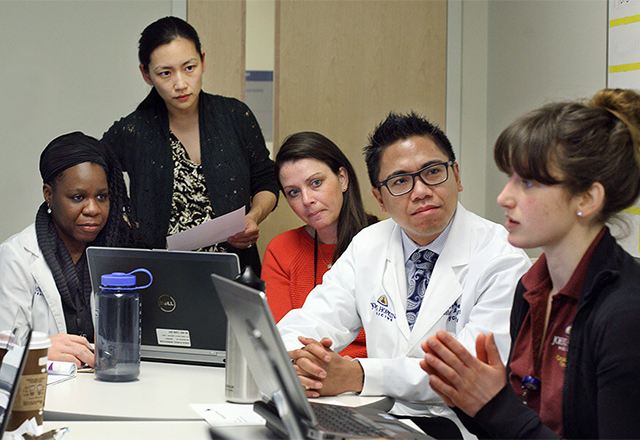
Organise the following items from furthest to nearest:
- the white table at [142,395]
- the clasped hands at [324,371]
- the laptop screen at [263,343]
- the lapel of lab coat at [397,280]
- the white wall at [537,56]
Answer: the white wall at [537,56], the lapel of lab coat at [397,280], the clasped hands at [324,371], the white table at [142,395], the laptop screen at [263,343]

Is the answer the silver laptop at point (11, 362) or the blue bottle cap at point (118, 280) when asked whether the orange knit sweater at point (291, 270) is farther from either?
the silver laptop at point (11, 362)

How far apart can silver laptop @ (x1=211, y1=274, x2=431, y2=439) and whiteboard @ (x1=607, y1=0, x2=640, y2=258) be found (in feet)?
4.26

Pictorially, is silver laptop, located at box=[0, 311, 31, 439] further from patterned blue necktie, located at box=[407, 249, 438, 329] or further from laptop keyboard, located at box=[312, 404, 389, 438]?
patterned blue necktie, located at box=[407, 249, 438, 329]

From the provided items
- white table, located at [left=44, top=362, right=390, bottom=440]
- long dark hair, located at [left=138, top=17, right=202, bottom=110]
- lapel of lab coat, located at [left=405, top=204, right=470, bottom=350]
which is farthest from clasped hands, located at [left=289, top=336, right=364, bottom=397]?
long dark hair, located at [left=138, top=17, right=202, bottom=110]

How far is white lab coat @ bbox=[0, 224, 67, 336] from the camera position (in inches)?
76.6

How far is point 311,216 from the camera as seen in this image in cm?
234

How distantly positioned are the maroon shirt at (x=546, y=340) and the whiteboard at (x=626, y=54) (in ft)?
3.00

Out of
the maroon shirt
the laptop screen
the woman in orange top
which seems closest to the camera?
the laptop screen

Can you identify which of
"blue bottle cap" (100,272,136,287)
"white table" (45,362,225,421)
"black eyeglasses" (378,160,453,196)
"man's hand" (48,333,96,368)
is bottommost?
"white table" (45,362,225,421)

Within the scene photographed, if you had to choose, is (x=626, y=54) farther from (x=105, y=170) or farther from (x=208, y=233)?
(x=105, y=170)

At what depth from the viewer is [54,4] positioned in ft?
11.0

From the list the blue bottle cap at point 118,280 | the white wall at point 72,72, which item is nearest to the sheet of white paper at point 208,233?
the blue bottle cap at point 118,280

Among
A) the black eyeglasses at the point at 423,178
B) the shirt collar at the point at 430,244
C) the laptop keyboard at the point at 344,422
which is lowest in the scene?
the laptop keyboard at the point at 344,422

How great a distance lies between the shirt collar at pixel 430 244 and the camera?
189cm
